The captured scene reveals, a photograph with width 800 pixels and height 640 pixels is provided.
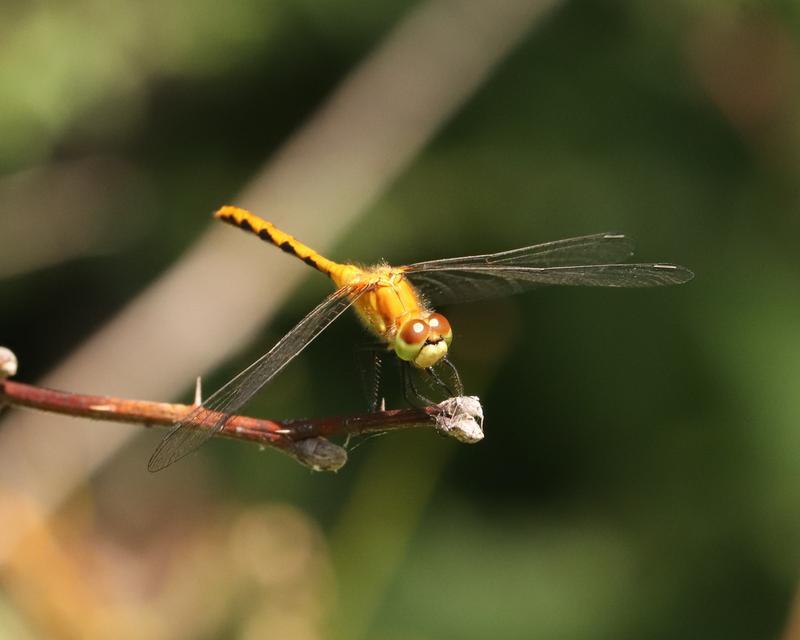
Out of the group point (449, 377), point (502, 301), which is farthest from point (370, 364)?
point (502, 301)

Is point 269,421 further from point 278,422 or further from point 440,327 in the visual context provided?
point 440,327

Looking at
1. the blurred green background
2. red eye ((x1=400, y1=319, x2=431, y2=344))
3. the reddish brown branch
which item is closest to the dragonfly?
red eye ((x1=400, y1=319, x2=431, y2=344))

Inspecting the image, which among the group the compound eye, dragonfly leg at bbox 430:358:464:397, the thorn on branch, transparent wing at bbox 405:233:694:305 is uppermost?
transparent wing at bbox 405:233:694:305

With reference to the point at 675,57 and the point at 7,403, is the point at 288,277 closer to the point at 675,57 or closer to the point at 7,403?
the point at 675,57

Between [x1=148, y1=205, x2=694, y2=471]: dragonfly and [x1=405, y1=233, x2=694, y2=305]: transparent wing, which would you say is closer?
[x1=148, y1=205, x2=694, y2=471]: dragonfly

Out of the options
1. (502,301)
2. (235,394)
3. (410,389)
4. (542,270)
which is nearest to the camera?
(235,394)

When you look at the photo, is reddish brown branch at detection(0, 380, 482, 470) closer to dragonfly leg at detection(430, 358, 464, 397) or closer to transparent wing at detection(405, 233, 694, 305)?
dragonfly leg at detection(430, 358, 464, 397)
